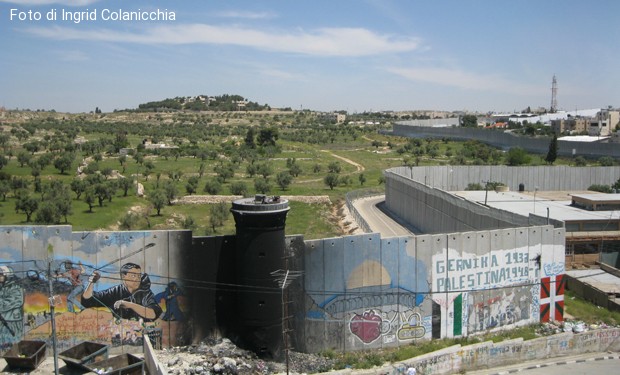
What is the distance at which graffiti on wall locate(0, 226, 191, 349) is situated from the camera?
1488cm

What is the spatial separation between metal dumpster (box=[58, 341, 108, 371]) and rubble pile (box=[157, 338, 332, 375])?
4.28 feet

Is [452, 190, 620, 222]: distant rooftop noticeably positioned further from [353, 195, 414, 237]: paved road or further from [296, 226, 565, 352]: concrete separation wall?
[296, 226, 565, 352]: concrete separation wall

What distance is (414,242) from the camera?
17141mm

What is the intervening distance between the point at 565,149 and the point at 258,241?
79.9m

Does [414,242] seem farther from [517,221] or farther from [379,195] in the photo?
[379,195]

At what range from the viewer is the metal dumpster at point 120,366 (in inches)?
545

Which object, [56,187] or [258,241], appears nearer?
[258,241]

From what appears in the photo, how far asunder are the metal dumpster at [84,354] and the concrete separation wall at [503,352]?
531 centimetres

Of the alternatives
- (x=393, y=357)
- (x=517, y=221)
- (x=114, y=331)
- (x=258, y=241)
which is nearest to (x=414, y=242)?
(x=393, y=357)

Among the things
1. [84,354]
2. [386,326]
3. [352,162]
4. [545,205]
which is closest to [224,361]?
[84,354]

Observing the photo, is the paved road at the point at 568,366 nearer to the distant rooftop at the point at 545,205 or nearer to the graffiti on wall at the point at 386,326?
the graffiti on wall at the point at 386,326

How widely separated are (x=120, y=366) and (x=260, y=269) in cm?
381

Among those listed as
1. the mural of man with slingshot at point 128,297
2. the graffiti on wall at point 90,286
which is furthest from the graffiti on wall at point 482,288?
the mural of man with slingshot at point 128,297

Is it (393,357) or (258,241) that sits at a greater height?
(258,241)
